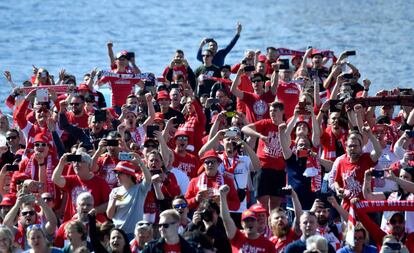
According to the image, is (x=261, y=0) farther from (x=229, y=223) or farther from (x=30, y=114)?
(x=229, y=223)

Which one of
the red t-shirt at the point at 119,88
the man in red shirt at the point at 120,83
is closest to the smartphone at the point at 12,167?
the man in red shirt at the point at 120,83

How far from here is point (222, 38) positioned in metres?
63.2

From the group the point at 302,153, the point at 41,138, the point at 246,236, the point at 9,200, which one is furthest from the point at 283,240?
the point at 41,138

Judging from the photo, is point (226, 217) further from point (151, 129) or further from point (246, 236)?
point (151, 129)

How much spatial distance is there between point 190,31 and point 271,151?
46.5 meters

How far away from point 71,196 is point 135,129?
365 centimetres

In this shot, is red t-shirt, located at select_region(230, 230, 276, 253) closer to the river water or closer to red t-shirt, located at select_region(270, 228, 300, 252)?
red t-shirt, located at select_region(270, 228, 300, 252)

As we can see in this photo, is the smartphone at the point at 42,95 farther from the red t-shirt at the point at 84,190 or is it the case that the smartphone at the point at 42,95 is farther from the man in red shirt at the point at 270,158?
the red t-shirt at the point at 84,190

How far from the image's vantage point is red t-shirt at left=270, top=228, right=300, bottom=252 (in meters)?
19.0

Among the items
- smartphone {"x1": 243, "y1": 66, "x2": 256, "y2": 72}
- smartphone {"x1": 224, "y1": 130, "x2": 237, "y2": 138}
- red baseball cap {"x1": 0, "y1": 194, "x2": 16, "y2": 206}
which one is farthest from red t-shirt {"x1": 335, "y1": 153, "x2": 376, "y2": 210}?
smartphone {"x1": 243, "y1": 66, "x2": 256, "y2": 72}

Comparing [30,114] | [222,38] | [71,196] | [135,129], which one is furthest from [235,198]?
[222,38]

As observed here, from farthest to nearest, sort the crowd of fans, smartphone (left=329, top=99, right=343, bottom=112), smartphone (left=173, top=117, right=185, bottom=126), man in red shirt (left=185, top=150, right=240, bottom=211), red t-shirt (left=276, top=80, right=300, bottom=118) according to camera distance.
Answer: red t-shirt (left=276, top=80, right=300, bottom=118) → smartphone (left=173, top=117, right=185, bottom=126) → smartphone (left=329, top=99, right=343, bottom=112) → man in red shirt (left=185, top=150, right=240, bottom=211) → the crowd of fans

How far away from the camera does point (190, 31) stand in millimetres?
68875

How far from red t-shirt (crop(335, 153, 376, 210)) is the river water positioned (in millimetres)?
21602
